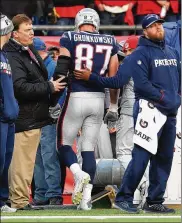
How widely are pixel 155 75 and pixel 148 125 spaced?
1.66 ft

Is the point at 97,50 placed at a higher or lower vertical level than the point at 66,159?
higher

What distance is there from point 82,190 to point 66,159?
42 centimetres

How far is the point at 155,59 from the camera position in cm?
1055

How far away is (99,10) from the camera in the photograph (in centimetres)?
1611

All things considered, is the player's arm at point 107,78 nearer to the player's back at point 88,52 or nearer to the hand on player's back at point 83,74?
the hand on player's back at point 83,74

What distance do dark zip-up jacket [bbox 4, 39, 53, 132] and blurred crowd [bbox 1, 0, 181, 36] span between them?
187 inches

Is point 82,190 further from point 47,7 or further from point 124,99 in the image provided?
point 47,7

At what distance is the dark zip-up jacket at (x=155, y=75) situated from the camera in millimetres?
10500

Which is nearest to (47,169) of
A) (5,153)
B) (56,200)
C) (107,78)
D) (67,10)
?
(56,200)

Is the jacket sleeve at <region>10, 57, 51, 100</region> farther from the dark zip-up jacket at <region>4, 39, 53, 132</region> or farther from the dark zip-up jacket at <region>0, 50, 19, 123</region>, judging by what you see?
the dark zip-up jacket at <region>0, 50, 19, 123</region>

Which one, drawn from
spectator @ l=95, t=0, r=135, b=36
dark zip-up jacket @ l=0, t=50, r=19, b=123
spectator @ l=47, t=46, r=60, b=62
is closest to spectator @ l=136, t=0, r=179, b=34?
spectator @ l=95, t=0, r=135, b=36

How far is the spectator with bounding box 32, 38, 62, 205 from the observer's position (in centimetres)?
1236

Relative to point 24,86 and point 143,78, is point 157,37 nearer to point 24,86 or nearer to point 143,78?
point 143,78

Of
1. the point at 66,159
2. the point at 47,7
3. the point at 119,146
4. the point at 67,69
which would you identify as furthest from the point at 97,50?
the point at 47,7
